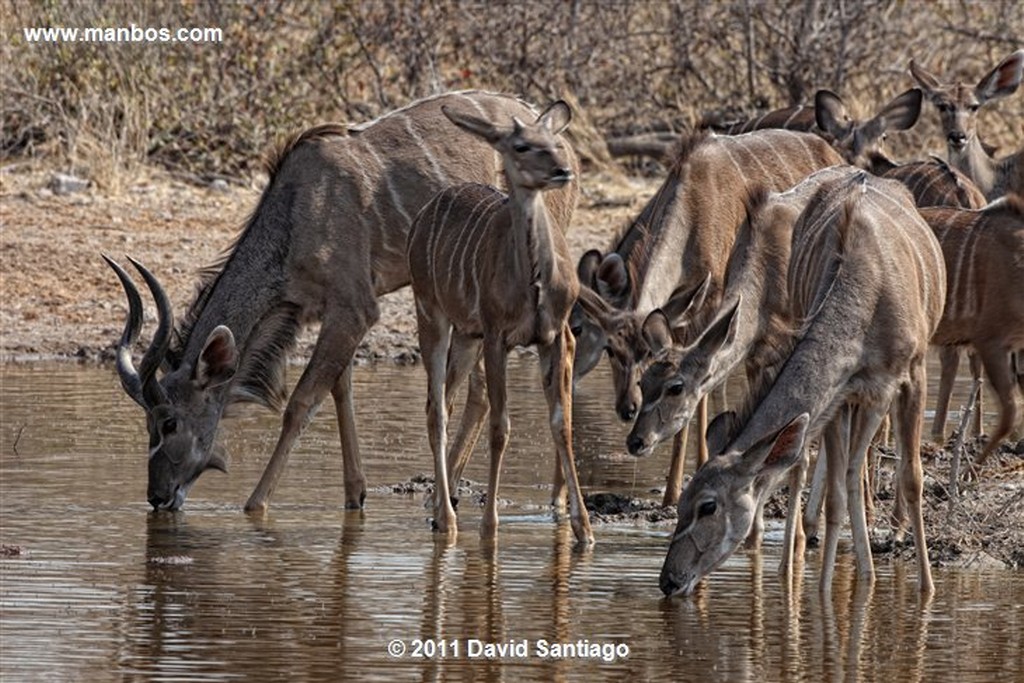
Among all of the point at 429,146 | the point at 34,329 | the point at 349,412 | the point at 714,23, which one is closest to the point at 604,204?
the point at 714,23

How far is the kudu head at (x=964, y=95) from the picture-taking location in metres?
12.4

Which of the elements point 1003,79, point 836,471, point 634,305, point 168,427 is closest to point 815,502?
point 836,471

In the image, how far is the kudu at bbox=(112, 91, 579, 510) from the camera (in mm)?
9070

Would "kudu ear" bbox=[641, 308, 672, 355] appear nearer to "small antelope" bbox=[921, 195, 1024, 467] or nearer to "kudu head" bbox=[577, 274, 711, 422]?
"kudu head" bbox=[577, 274, 711, 422]

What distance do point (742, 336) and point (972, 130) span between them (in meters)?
4.79

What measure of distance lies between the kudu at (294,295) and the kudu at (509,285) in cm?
65

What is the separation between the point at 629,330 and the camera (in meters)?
8.66

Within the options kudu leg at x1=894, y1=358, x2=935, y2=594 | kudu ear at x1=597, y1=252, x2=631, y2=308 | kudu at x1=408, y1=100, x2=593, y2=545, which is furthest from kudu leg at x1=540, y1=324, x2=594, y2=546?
kudu leg at x1=894, y1=358, x2=935, y2=594

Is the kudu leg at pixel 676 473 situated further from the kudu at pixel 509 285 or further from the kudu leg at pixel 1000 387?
the kudu leg at pixel 1000 387

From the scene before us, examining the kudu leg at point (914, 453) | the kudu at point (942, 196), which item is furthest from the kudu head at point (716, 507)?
the kudu at point (942, 196)

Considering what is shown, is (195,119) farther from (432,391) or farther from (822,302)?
(822,302)

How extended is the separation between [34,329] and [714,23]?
6.73m

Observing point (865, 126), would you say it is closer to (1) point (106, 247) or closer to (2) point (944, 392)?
(2) point (944, 392)

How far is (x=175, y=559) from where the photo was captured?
7.84m
